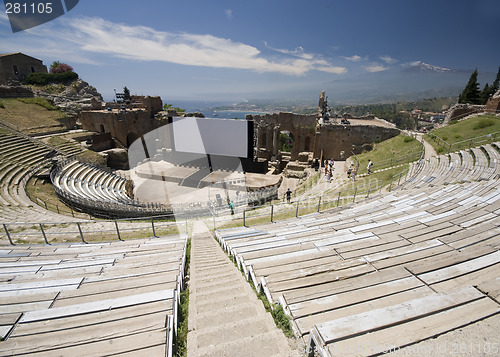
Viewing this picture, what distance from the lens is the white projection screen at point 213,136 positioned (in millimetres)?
30938

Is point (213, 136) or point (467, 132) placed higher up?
point (467, 132)

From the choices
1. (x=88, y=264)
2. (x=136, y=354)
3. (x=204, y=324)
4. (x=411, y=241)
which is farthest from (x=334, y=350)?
(x=88, y=264)

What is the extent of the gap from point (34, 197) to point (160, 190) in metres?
9.54

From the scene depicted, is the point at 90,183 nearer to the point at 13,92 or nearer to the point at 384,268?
the point at 384,268

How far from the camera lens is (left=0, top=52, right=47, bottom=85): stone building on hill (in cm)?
4222

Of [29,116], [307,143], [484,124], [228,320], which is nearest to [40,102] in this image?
[29,116]

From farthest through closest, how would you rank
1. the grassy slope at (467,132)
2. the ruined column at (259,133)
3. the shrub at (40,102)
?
1. the shrub at (40,102)
2. the ruined column at (259,133)
3. the grassy slope at (467,132)

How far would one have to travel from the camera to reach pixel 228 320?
3.68 metres

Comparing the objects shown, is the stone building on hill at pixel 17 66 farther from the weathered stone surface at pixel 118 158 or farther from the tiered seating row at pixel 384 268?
the tiered seating row at pixel 384 268

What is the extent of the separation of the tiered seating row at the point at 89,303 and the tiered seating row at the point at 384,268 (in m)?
1.77

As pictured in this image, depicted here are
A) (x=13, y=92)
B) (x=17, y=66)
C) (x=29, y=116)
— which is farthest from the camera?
(x=17, y=66)

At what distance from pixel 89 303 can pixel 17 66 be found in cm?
6467

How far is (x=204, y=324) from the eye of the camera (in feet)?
11.9

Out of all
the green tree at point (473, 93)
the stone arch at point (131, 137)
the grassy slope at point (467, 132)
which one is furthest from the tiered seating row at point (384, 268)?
the green tree at point (473, 93)
